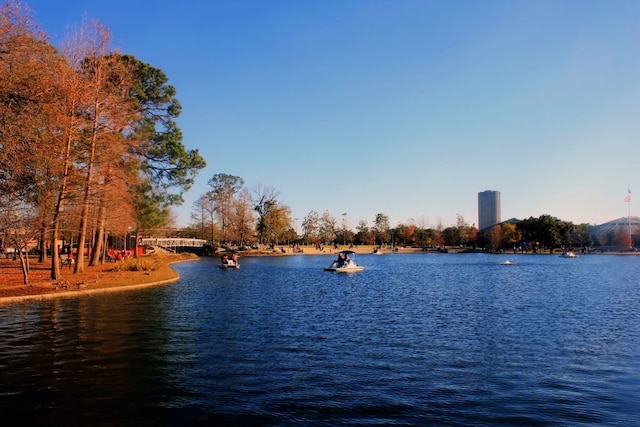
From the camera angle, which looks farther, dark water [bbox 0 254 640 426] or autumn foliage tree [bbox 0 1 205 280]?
autumn foliage tree [bbox 0 1 205 280]

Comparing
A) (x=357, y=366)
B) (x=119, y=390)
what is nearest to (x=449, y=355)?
(x=357, y=366)

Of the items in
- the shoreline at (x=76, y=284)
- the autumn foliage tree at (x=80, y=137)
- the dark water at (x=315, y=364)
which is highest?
the autumn foliage tree at (x=80, y=137)

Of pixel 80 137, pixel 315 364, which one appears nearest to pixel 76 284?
pixel 80 137

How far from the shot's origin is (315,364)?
12484 mm

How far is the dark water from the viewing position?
902cm

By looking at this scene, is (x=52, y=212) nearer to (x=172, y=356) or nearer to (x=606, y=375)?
(x=172, y=356)

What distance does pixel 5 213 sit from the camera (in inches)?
967

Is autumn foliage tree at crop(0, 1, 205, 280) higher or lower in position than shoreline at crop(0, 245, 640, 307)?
higher

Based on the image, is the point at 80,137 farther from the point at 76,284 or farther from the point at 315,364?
the point at 315,364

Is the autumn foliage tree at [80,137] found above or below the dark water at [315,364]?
above

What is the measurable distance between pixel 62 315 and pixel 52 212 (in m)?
9.64

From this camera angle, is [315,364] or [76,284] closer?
[315,364]

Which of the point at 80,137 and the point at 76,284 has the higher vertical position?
the point at 80,137

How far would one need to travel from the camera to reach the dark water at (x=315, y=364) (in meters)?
9.02
